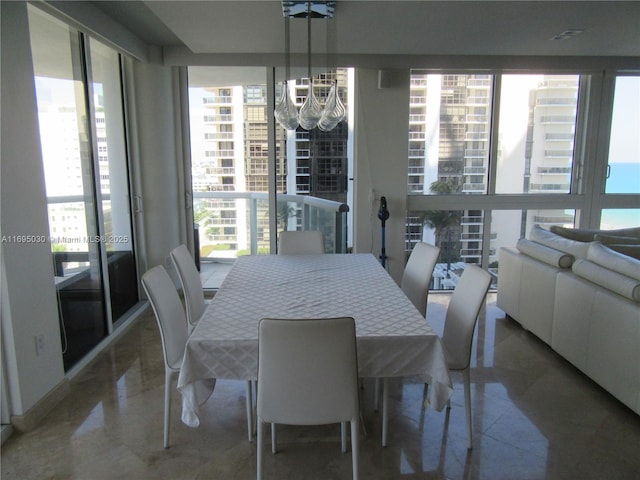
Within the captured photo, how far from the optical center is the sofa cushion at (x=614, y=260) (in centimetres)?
274

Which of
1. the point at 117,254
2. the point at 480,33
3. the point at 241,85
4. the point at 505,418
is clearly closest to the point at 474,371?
the point at 505,418

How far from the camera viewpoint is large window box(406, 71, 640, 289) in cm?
496

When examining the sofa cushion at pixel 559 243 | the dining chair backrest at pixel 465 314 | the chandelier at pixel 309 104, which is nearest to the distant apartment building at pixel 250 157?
the chandelier at pixel 309 104

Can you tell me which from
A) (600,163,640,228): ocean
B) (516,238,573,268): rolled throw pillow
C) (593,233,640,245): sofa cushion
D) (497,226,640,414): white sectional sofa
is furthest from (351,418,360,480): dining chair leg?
(600,163,640,228): ocean

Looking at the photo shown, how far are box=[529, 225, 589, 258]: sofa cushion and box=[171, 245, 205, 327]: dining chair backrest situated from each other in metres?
2.80

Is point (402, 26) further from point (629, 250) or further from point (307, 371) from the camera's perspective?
point (307, 371)

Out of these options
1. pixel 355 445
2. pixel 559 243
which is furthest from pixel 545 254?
pixel 355 445

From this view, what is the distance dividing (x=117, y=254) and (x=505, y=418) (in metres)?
3.44

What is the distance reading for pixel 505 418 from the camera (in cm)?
264

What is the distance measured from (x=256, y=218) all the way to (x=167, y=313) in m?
2.87

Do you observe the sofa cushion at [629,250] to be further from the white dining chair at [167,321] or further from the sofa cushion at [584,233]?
the white dining chair at [167,321]

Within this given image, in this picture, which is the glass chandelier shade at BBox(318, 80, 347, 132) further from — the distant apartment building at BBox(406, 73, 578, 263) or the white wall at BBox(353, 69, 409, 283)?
the distant apartment building at BBox(406, 73, 578, 263)

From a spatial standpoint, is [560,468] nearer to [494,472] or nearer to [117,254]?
[494,472]

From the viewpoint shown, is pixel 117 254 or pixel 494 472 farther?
pixel 117 254
